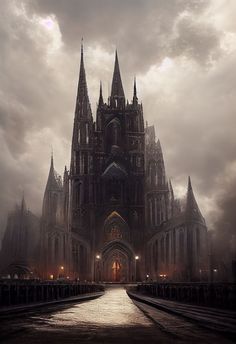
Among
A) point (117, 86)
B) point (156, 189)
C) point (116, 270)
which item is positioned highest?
point (117, 86)

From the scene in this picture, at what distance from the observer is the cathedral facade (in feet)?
274

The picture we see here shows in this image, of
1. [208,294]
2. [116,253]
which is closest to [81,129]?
[116,253]

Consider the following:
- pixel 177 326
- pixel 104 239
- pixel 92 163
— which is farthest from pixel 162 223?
pixel 177 326

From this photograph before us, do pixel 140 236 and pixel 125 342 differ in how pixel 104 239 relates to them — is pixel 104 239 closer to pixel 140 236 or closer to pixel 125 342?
pixel 140 236

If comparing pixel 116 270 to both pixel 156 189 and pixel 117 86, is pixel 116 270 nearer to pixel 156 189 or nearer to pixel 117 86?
pixel 156 189

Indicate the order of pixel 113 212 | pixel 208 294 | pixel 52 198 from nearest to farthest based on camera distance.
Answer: pixel 208 294 → pixel 113 212 → pixel 52 198

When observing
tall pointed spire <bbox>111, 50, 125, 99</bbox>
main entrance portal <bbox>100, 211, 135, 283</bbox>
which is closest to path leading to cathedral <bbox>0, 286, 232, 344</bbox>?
main entrance portal <bbox>100, 211, 135, 283</bbox>

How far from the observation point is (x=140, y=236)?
86438 millimetres

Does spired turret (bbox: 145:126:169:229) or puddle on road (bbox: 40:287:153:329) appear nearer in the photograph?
puddle on road (bbox: 40:287:153:329)

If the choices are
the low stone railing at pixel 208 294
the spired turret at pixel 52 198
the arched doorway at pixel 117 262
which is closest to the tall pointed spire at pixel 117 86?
the spired turret at pixel 52 198

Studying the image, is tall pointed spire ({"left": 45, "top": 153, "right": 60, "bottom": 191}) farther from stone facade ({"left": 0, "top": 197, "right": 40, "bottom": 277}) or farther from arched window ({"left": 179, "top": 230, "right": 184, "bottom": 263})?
arched window ({"left": 179, "top": 230, "right": 184, "bottom": 263})

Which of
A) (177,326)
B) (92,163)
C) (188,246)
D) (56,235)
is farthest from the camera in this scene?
(92,163)

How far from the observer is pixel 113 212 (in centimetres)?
8756

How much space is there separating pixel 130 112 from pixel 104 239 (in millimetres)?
27599
